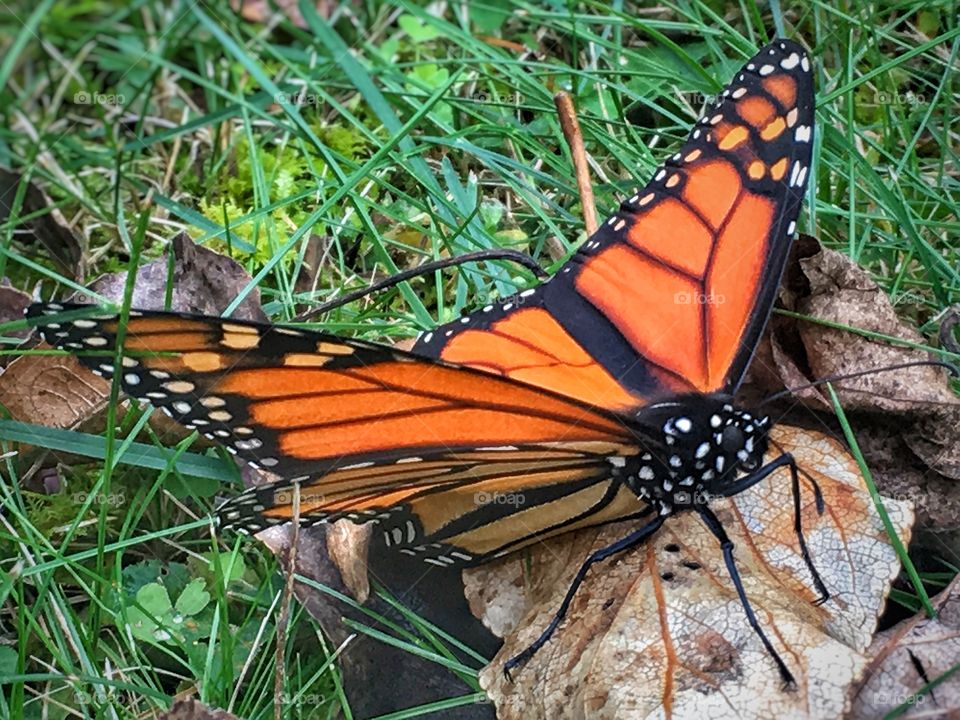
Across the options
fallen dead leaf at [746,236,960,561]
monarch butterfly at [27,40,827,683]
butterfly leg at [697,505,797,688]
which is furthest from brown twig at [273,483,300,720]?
fallen dead leaf at [746,236,960,561]

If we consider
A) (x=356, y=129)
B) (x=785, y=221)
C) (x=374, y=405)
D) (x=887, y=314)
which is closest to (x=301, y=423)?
(x=374, y=405)

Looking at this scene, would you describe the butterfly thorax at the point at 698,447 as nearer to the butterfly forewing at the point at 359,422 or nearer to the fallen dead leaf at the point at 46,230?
the butterfly forewing at the point at 359,422

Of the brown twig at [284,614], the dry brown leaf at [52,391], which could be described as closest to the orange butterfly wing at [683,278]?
the brown twig at [284,614]

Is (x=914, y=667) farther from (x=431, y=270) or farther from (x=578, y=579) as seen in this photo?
(x=431, y=270)

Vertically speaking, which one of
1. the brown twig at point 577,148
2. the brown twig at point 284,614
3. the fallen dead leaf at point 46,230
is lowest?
the brown twig at point 284,614

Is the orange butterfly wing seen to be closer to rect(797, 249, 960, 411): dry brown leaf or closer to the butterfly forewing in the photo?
the butterfly forewing
